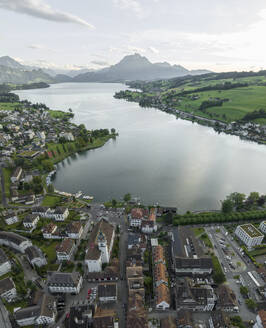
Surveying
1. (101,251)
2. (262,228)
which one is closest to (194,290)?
(101,251)

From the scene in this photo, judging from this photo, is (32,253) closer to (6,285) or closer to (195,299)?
(6,285)

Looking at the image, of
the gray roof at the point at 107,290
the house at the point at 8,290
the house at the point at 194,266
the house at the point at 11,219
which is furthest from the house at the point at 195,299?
the house at the point at 11,219

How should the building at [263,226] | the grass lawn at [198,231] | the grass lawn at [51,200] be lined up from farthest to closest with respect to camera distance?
the grass lawn at [51,200] < the building at [263,226] < the grass lawn at [198,231]

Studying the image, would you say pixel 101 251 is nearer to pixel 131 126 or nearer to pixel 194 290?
pixel 194 290

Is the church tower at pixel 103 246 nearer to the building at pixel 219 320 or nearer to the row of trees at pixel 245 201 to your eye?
the building at pixel 219 320

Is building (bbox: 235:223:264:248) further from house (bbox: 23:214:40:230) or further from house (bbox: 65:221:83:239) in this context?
house (bbox: 23:214:40:230)

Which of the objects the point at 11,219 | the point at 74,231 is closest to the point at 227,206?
the point at 74,231
